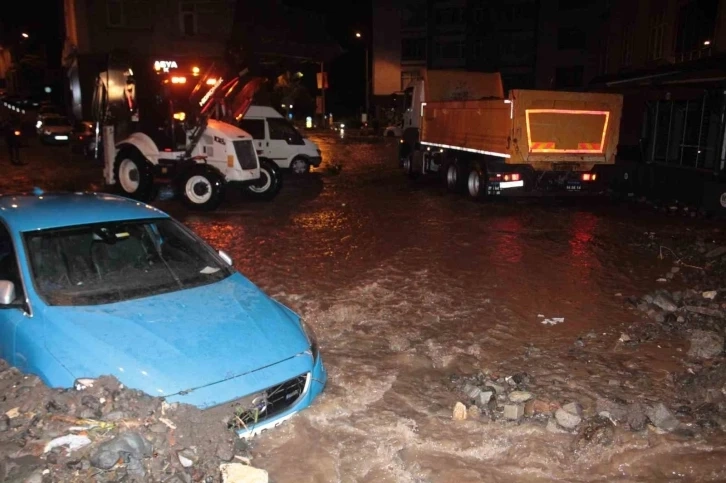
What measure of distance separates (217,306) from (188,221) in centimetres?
837

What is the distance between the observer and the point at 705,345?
19.4 feet

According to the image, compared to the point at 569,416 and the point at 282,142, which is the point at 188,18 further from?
the point at 569,416

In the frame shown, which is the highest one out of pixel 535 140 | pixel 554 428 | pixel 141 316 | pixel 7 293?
pixel 535 140

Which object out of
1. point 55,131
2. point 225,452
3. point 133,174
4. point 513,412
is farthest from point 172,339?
point 55,131

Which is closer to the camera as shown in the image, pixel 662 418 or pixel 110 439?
pixel 110 439

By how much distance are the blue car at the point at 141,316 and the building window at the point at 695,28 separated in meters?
19.8

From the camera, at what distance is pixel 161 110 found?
1359 cm

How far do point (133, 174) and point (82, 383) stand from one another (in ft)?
38.3

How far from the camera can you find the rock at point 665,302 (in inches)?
278

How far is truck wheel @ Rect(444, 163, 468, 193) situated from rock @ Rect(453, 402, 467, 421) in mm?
12040

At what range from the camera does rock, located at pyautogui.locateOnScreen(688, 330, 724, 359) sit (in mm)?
5840

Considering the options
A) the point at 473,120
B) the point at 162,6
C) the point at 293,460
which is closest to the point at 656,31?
the point at 473,120

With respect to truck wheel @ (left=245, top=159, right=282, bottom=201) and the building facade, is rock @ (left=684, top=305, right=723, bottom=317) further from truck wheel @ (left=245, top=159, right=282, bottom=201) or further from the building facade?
truck wheel @ (left=245, top=159, right=282, bottom=201)

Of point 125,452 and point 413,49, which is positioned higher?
point 413,49
